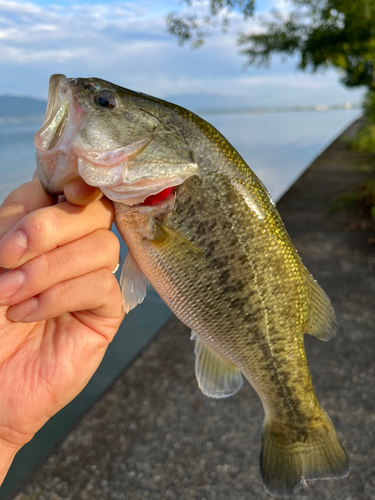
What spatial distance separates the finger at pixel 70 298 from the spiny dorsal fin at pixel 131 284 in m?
0.18

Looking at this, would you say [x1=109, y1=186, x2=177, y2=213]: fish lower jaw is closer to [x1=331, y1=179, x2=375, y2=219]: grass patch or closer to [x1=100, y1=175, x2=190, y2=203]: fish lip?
[x1=100, y1=175, x2=190, y2=203]: fish lip

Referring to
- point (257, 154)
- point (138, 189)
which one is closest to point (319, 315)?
point (138, 189)

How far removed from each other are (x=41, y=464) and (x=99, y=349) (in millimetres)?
2146

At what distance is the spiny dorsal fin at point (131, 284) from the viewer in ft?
5.96

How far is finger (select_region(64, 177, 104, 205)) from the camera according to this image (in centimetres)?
143

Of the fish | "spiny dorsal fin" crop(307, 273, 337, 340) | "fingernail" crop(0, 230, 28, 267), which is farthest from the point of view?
"spiny dorsal fin" crop(307, 273, 337, 340)

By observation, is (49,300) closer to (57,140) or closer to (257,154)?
(57,140)

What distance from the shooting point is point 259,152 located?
2072cm

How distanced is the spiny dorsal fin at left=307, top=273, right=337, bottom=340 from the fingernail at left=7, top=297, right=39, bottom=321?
4.26 feet

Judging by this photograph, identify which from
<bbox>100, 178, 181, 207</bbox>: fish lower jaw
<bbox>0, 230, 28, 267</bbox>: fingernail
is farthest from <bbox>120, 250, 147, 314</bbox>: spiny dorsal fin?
<bbox>0, 230, 28, 267</bbox>: fingernail

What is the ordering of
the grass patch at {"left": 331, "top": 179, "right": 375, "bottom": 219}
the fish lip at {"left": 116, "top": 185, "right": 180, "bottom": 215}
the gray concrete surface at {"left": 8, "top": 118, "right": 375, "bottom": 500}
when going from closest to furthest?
the fish lip at {"left": 116, "top": 185, "right": 180, "bottom": 215}
the gray concrete surface at {"left": 8, "top": 118, "right": 375, "bottom": 500}
the grass patch at {"left": 331, "top": 179, "right": 375, "bottom": 219}

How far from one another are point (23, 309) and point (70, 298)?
17cm

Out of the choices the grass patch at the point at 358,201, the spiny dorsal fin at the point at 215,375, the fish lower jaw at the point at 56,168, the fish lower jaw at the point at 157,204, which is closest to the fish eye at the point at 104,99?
the fish lower jaw at the point at 56,168

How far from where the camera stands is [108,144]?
151cm
